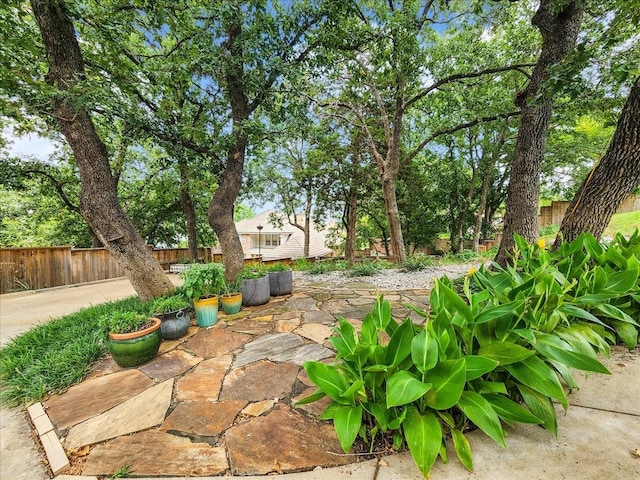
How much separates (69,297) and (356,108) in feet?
27.5

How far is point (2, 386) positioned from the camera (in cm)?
193

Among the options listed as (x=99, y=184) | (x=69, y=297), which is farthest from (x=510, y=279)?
(x=69, y=297)

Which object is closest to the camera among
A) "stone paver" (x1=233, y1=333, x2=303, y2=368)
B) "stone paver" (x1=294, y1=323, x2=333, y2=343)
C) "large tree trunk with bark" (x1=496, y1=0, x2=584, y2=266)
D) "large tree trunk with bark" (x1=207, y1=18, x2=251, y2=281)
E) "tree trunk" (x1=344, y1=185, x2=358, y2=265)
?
"stone paver" (x1=233, y1=333, x2=303, y2=368)

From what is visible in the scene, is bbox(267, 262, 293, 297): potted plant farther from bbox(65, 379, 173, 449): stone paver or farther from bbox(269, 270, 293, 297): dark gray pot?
bbox(65, 379, 173, 449): stone paver

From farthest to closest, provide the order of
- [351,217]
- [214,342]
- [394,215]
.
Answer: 1. [351,217]
2. [394,215]
3. [214,342]

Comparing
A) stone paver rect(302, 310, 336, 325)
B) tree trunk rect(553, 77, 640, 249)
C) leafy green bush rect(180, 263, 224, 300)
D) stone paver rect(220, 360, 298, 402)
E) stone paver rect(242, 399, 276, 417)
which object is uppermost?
tree trunk rect(553, 77, 640, 249)

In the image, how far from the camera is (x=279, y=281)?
4.07 meters

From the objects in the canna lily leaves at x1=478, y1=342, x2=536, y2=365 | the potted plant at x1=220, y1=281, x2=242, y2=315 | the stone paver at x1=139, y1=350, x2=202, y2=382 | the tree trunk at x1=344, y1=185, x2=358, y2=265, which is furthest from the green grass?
the tree trunk at x1=344, y1=185, x2=358, y2=265

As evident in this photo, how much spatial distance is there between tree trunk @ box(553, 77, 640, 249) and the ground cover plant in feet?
3.90

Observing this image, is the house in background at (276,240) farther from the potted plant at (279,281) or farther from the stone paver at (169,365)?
Answer: the stone paver at (169,365)

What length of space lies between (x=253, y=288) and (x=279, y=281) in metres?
0.60

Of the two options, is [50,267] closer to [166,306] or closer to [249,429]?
[166,306]

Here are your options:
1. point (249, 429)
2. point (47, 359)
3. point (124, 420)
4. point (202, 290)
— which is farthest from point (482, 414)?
point (47, 359)

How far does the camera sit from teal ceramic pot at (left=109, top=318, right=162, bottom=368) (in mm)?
2039
